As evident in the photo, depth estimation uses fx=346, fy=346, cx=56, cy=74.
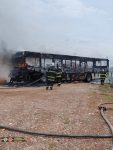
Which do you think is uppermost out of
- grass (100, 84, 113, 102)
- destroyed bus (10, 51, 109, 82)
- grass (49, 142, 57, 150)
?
destroyed bus (10, 51, 109, 82)

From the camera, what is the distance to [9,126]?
941cm

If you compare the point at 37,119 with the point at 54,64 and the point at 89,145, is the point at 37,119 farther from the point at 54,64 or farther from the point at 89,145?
the point at 54,64

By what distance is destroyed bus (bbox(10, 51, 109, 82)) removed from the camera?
28.1 meters

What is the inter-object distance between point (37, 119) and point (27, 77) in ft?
58.0

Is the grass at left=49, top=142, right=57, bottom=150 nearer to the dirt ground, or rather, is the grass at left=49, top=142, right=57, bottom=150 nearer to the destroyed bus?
the dirt ground

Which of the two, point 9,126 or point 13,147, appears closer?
point 13,147

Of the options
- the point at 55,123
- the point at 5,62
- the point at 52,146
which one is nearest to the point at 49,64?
the point at 5,62

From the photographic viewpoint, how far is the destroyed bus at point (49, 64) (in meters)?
28.1

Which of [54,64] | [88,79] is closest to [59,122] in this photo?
[54,64]

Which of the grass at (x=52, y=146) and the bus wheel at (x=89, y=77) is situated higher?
the grass at (x=52, y=146)

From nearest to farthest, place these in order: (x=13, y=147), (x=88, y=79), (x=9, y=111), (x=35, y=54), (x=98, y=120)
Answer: (x=13, y=147) < (x=98, y=120) < (x=9, y=111) < (x=35, y=54) < (x=88, y=79)

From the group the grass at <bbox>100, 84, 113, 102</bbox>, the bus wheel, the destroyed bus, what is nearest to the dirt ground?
the grass at <bbox>100, 84, 113, 102</bbox>

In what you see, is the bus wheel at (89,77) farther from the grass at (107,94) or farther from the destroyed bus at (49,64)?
the grass at (107,94)

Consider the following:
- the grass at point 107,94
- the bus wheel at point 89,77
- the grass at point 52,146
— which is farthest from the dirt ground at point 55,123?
the bus wheel at point 89,77
